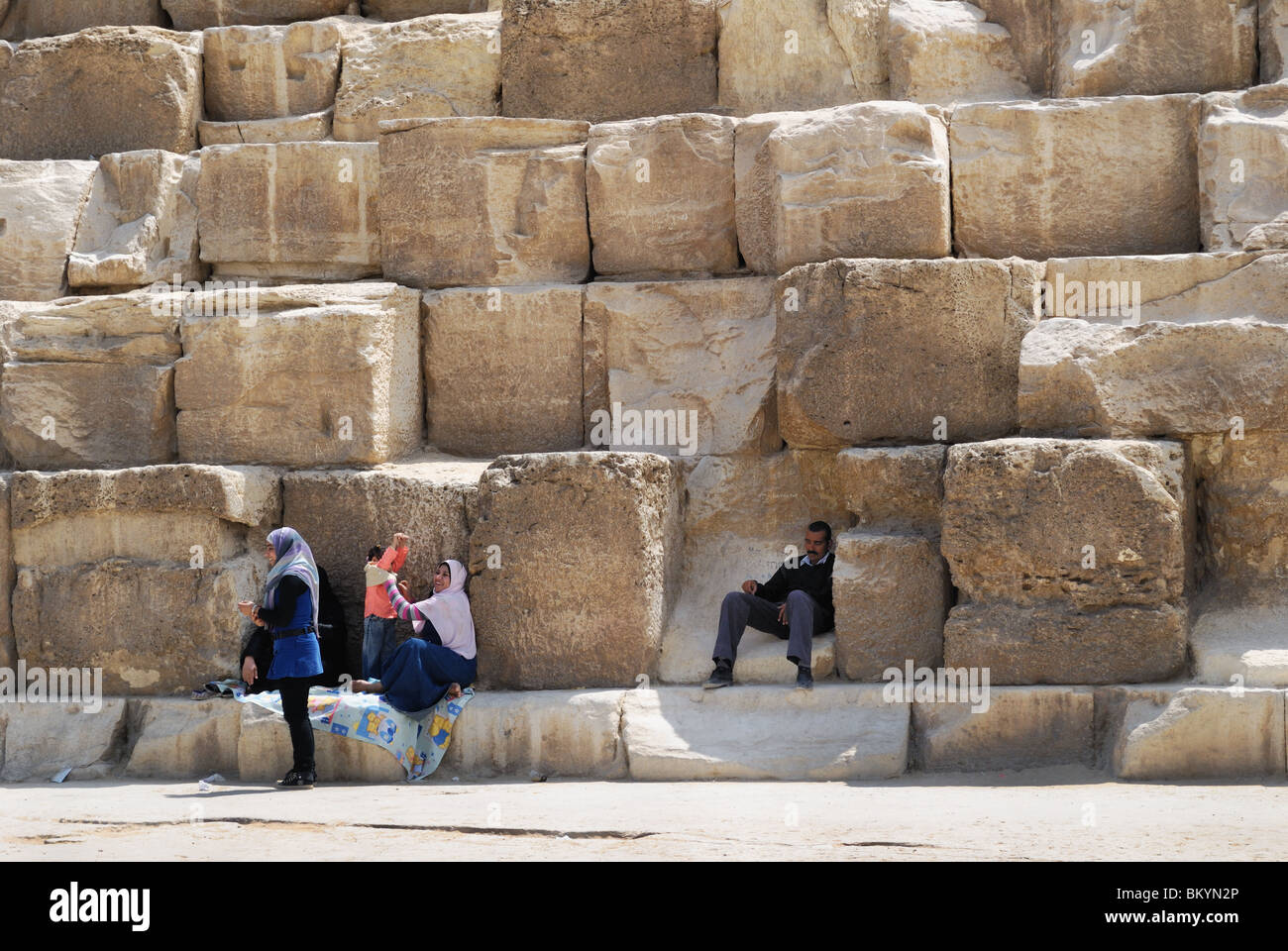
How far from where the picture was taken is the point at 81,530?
823 cm

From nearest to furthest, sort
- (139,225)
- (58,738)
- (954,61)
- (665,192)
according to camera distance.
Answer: (58,738)
(665,192)
(954,61)
(139,225)

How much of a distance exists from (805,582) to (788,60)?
11.0 feet

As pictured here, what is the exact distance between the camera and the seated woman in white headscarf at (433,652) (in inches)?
297

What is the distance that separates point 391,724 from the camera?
24.5ft

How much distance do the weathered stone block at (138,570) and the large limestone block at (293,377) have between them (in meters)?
0.38

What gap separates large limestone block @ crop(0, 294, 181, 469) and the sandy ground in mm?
2139

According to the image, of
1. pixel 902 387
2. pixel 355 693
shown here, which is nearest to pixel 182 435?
pixel 355 693

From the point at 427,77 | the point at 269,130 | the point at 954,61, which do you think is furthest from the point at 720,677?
the point at 269,130

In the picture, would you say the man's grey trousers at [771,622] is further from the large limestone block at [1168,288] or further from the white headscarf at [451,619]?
the large limestone block at [1168,288]

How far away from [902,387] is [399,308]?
9.03 feet

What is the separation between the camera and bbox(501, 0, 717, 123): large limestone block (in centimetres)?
952

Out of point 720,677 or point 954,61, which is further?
point 954,61

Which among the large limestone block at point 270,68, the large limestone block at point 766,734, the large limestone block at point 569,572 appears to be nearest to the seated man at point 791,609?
the large limestone block at point 766,734

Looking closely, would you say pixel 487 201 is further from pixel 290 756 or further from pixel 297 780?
pixel 297 780
